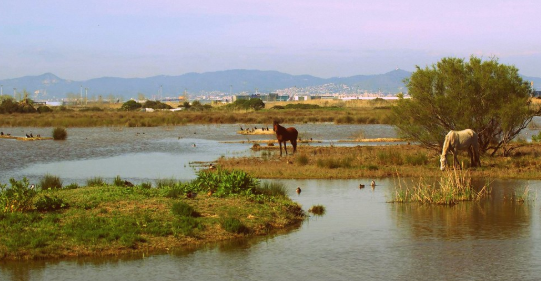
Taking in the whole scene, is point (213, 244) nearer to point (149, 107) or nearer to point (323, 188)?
point (323, 188)

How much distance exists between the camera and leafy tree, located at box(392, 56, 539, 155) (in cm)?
2919

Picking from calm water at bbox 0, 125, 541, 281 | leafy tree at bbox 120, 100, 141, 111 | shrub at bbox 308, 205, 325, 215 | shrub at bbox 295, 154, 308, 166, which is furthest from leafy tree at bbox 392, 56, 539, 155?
leafy tree at bbox 120, 100, 141, 111

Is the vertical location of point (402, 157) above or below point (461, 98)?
below

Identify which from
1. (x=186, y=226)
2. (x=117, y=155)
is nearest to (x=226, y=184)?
(x=186, y=226)

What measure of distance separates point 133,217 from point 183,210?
1128 millimetres

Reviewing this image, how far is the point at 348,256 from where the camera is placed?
43.2 ft

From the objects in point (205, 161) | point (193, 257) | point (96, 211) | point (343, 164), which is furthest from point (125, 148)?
point (193, 257)

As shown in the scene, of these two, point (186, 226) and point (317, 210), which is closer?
point (186, 226)

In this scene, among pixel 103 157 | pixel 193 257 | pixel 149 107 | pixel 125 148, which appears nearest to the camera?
pixel 193 257

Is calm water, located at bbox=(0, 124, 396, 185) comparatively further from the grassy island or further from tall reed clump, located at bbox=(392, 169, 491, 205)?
tall reed clump, located at bbox=(392, 169, 491, 205)

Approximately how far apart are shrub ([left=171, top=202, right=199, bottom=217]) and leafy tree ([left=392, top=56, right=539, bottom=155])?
16.9 metres

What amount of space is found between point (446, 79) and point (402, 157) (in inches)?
168

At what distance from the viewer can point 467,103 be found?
95.4 feet

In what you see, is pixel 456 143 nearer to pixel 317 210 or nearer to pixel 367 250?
pixel 317 210
